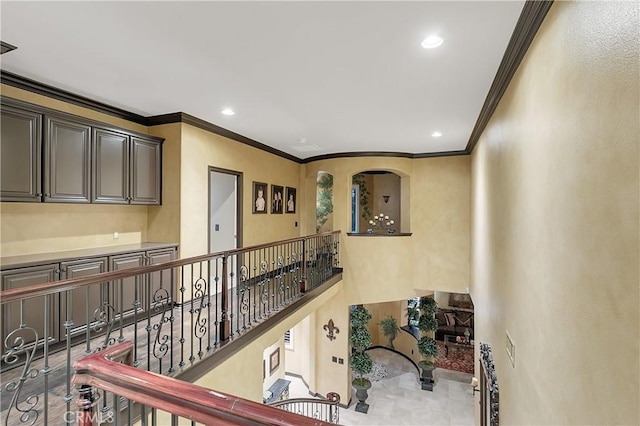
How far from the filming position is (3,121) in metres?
2.77

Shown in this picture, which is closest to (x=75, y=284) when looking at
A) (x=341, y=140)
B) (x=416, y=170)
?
(x=341, y=140)

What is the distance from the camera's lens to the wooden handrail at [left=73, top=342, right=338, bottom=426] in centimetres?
86

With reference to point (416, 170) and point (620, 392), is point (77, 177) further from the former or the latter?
point (416, 170)

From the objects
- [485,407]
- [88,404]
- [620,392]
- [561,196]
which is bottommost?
[485,407]

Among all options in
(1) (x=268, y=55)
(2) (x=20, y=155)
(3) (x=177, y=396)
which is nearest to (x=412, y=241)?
(1) (x=268, y=55)

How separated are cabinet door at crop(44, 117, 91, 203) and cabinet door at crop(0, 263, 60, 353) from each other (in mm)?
727

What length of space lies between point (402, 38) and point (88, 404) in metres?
2.81

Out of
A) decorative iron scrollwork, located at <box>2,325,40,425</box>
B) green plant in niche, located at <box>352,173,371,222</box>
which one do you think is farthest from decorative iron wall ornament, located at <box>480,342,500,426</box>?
green plant in niche, located at <box>352,173,371,222</box>

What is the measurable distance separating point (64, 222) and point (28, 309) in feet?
3.54

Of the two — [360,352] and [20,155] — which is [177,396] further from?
[360,352]

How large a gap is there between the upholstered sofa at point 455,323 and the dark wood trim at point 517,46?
916cm

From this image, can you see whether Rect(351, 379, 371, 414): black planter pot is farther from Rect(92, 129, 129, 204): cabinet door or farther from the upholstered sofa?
Rect(92, 129, 129, 204): cabinet door

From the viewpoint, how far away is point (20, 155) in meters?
2.91

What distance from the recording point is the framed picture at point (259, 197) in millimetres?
6012
